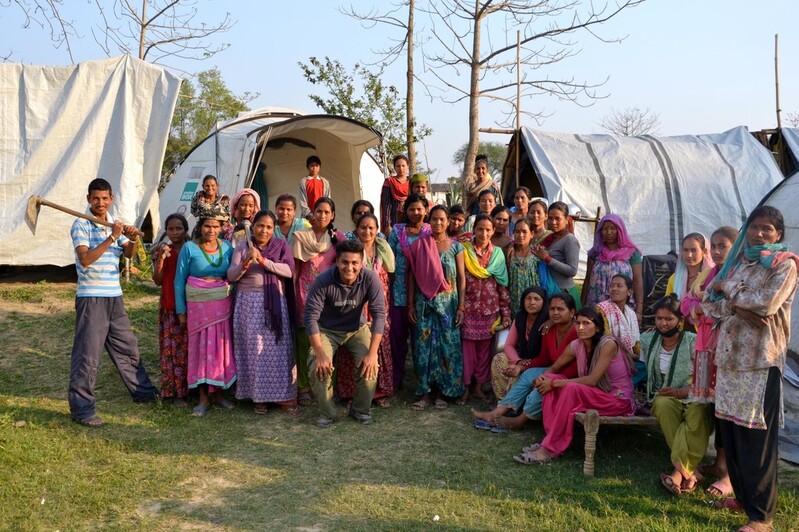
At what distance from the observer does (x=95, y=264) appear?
4410 mm

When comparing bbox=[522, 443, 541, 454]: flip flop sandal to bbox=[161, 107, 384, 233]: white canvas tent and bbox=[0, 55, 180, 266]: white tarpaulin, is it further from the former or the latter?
bbox=[0, 55, 180, 266]: white tarpaulin

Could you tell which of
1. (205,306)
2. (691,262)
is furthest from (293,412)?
(691,262)

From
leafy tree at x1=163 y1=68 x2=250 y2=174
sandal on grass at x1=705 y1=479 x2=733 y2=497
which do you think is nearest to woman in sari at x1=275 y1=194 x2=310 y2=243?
sandal on grass at x1=705 y1=479 x2=733 y2=497

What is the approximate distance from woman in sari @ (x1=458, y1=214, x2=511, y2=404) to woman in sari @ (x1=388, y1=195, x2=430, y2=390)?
0.42 m

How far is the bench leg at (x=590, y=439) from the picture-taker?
3789 millimetres

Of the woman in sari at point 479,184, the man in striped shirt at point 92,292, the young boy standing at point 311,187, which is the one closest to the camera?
the man in striped shirt at point 92,292

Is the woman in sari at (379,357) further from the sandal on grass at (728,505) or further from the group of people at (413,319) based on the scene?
the sandal on grass at (728,505)

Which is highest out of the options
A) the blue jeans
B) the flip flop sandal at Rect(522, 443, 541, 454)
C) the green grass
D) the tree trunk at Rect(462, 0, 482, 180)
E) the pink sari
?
the tree trunk at Rect(462, 0, 482, 180)

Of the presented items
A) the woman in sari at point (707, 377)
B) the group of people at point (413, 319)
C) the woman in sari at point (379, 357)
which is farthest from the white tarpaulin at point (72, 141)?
the woman in sari at point (707, 377)

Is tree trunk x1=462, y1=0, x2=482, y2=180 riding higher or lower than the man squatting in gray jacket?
higher

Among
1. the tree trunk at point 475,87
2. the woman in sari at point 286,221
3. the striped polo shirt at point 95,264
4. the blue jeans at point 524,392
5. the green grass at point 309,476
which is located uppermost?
the tree trunk at point 475,87

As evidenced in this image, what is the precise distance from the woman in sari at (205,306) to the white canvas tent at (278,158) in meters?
3.64

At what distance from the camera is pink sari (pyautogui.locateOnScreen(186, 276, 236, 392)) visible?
15.8 ft

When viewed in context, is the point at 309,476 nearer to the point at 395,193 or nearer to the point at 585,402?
the point at 585,402
